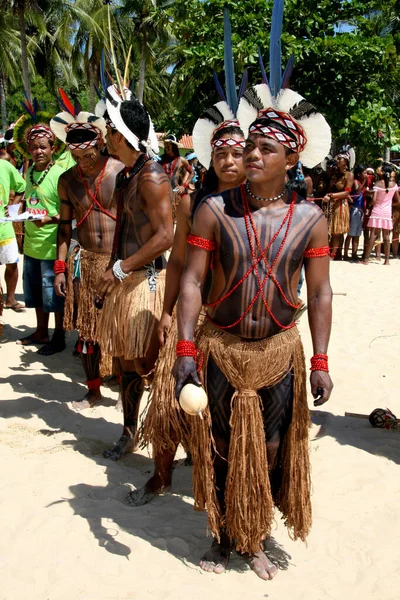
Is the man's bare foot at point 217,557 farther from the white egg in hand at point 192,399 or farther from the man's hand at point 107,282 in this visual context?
the man's hand at point 107,282

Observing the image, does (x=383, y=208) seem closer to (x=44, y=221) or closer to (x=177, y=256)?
(x=44, y=221)

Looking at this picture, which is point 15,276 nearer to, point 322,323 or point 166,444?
point 166,444

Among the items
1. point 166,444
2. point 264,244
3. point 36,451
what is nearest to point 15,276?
point 36,451

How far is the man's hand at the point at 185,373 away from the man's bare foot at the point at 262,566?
913 mm

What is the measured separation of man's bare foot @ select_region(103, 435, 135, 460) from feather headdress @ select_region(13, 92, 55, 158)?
9.84 ft

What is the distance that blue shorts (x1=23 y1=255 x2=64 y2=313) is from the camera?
5531 mm

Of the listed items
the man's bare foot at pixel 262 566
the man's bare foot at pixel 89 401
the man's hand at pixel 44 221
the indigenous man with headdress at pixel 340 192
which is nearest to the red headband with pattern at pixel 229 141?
the man's bare foot at pixel 262 566

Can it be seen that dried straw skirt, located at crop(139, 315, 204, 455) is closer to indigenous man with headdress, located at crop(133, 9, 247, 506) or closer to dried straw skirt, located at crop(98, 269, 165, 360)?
indigenous man with headdress, located at crop(133, 9, 247, 506)

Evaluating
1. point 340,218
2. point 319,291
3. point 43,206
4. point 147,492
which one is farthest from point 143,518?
point 340,218

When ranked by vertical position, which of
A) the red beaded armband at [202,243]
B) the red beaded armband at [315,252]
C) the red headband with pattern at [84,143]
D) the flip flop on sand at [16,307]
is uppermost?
the red headband with pattern at [84,143]

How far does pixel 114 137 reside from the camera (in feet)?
11.3

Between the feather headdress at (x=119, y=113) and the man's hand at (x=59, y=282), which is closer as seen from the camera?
the feather headdress at (x=119, y=113)

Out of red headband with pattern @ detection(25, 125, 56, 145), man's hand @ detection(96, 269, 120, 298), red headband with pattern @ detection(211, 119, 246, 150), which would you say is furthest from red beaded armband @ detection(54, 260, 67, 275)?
red headband with pattern @ detection(211, 119, 246, 150)

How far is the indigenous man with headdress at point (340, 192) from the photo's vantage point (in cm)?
1114
